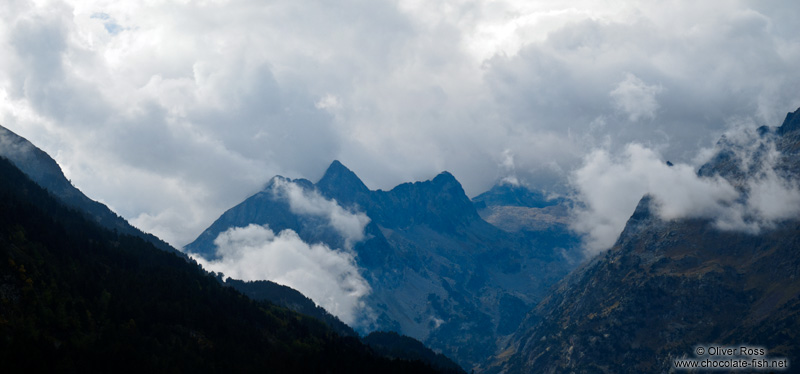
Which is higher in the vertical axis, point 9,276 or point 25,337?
point 9,276

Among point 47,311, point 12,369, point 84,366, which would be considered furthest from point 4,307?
point 12,369

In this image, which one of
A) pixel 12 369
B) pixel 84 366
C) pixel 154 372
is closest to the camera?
pixel 12 369

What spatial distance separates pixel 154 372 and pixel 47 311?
39.0m

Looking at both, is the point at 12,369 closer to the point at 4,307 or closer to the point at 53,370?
the point at 53,370

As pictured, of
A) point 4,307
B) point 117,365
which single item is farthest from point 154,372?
point 4,307

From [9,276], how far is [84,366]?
1862 inches

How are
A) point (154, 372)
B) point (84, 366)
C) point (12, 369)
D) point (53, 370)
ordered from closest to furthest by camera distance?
point (12, 369) → point (53, 370) → point (84, 366) → point (154, 372)

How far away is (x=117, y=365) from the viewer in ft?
616

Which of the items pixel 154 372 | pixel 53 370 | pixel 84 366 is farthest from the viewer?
pixel 154 372

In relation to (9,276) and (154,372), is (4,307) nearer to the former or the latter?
(9,276)

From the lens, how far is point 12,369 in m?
150

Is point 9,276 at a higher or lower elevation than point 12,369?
higher

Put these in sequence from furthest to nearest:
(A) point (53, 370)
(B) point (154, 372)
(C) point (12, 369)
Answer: (B) point (154, 372), (A) point (53, 370), (C) point (12, 369)

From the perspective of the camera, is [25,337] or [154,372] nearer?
[25,337]
